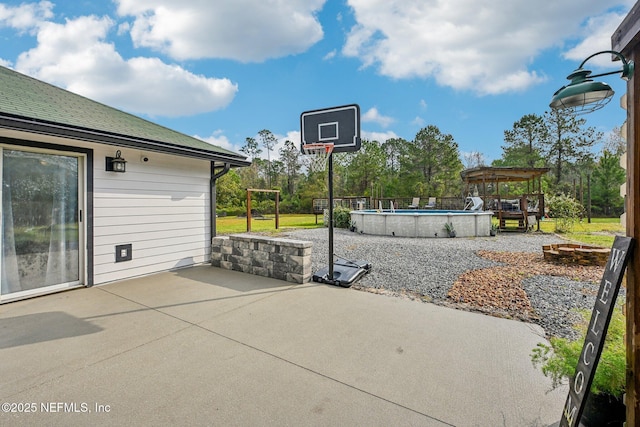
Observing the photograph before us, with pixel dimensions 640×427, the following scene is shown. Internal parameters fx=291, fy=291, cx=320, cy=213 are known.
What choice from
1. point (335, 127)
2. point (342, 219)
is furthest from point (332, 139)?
point (342, 219)

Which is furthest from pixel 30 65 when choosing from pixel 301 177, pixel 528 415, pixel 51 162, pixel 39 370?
pixel 301 177

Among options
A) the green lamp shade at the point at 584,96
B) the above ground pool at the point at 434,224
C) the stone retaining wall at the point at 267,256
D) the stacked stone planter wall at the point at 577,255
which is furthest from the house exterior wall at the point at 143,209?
the stacked stone planter wall at the point at 577,255

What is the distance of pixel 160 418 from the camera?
71.5 inches

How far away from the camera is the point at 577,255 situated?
6.09m

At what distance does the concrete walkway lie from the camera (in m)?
1.88

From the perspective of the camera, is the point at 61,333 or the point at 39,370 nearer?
the point at 39,370

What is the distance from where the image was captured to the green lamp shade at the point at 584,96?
6.32 ft

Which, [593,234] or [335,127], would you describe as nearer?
[335,127]

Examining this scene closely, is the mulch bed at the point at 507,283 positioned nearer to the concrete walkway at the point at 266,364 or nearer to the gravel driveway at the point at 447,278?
the gravel driveway at the point at 447,278

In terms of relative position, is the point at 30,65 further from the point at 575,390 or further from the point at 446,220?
the point at 446,220

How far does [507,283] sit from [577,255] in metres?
2.64

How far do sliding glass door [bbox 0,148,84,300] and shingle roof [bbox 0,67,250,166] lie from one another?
2.20 feet

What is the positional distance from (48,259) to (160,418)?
4002 mm

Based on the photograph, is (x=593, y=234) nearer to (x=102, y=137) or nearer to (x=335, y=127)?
(x=335, y=127)
